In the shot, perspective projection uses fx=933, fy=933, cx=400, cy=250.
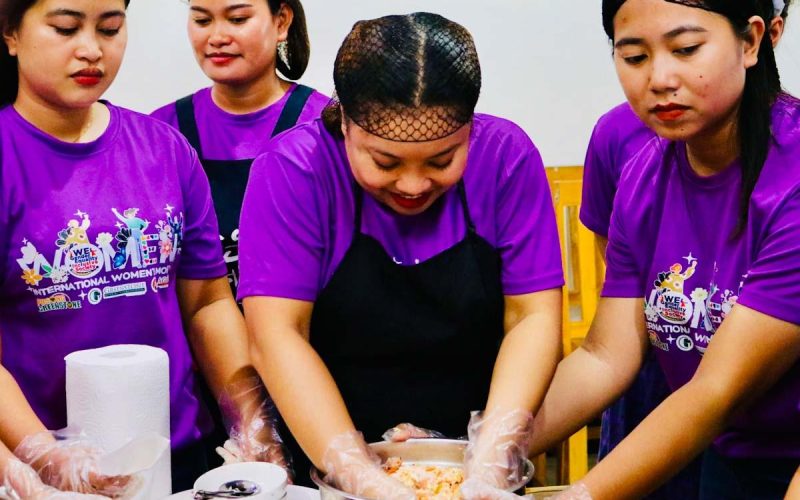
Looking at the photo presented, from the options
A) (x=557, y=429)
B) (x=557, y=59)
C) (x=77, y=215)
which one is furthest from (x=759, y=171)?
(x=557, y=59)

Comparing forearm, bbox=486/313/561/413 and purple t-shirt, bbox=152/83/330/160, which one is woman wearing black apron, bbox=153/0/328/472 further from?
forearm, bbox=486/313/561/413

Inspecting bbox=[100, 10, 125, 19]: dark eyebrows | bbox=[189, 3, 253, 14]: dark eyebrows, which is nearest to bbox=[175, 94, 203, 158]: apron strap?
bbox=[189, 3, 253, 14]: dark eyebrows

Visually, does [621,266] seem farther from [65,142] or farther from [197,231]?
[65,142]

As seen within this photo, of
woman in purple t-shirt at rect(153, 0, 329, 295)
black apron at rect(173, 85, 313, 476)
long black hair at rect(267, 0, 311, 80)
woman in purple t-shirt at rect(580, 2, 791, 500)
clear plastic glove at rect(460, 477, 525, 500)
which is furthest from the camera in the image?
long black hair at rect(267, 0, 311, 80)

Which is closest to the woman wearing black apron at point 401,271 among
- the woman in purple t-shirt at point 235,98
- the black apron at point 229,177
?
the black apron at point 229,177

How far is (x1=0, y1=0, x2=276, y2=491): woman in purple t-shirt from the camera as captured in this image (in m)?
1.54

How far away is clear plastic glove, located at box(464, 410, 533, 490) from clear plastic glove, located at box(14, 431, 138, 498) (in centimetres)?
49

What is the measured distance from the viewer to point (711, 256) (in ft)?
5.08

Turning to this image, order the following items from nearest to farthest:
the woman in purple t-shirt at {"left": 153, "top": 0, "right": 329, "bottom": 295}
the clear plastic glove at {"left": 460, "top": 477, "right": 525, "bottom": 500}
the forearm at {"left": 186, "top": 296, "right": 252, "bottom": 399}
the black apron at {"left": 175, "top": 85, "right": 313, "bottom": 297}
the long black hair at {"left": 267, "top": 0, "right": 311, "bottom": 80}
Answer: the clear plastic glove at {"left": 460, "top": 477, "right": 525, "bottom": 500} → the forearm at {"left": 186, "top": 296, "right": 252, "bottom": 399} → the black apron at {"left": 175, "top": 85, "right": 313, "bottom": 297} → the woman in purple t-shirt at {"left": 153, "top": 0, "right": 329, "bottom": 295} → the long black hair at {"left": 267, "top": 0, "right": 311, "bottom": 80}

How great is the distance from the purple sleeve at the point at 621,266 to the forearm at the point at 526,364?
216 millimetres

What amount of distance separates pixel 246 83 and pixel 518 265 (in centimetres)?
111

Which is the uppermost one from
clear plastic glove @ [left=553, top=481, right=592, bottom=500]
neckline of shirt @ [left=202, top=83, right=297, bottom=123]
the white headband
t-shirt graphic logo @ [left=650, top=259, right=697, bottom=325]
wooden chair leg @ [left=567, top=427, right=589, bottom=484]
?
the white headband

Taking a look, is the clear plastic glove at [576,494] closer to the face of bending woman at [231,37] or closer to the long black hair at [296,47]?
the face of bending woman at [231,37]

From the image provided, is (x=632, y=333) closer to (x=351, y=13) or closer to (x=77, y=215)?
(x=77, y=215)
